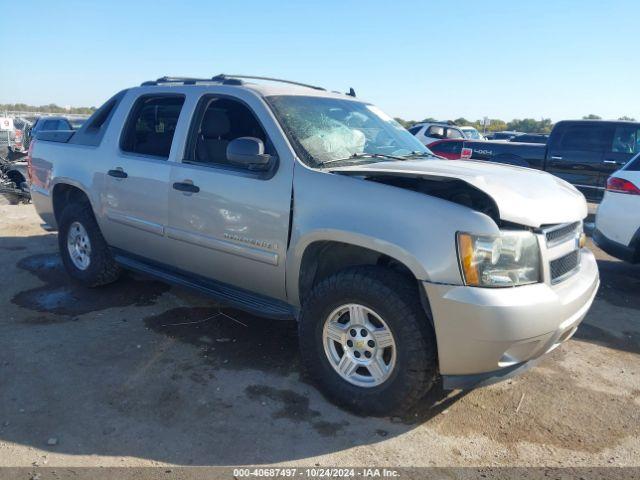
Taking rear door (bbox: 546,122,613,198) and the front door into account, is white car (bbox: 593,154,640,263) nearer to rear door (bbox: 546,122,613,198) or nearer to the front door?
the front door

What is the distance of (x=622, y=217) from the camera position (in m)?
5.75

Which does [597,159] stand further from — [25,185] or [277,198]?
[25,185]

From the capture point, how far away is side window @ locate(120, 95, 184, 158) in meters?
4.44

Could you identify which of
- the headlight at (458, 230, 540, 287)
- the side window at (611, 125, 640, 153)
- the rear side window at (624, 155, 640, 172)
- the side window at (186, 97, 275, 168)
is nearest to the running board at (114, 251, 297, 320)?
the side window at (186, 97, 275, 168)

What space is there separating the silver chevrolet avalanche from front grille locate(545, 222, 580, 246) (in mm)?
18

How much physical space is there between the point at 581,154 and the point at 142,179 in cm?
887

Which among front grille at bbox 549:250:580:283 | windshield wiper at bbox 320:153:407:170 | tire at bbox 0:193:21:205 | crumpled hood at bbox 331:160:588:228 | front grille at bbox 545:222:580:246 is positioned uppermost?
windshield wiper at bbox 320:153:407:170

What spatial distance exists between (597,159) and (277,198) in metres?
8.75

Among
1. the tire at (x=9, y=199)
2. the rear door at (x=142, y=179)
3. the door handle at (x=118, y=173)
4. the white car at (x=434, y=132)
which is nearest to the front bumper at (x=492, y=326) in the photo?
the rear door at (x=142, y=179)

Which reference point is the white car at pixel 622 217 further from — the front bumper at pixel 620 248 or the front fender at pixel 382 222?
the front fender at pixel 382 222

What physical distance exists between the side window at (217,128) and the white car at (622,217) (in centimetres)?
409

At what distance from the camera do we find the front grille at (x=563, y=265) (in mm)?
3025

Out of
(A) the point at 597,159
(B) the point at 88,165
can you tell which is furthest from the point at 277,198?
(A) the point at 597,159

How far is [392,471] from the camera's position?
8.82 feet
